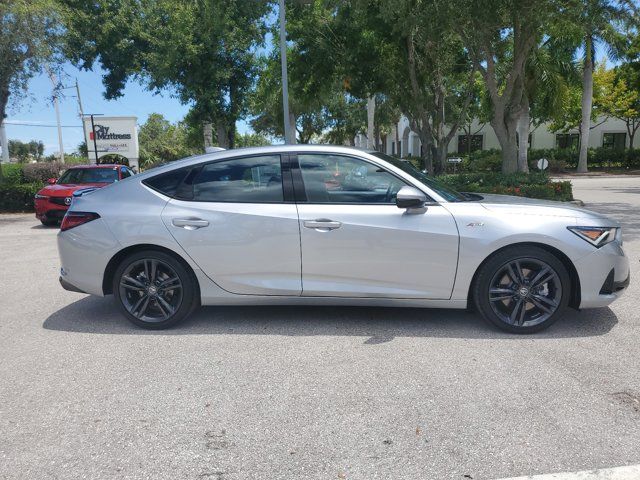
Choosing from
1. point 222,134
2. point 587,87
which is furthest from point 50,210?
point 587,87

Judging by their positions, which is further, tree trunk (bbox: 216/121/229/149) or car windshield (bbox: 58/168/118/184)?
tree trunk (bbox: 216/121/229/149)

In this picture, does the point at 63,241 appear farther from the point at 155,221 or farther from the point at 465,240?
the point at 465,240

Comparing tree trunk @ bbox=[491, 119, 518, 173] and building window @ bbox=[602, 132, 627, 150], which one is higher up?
building window @ bbox=[602, 132, 627, 150]

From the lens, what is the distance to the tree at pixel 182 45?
20.4 meters

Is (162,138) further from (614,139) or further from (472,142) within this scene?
(614,139)

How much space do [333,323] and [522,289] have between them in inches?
66.9

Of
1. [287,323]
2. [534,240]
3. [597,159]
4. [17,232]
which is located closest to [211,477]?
[287,323]

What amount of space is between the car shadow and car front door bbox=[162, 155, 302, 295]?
446 millimetres

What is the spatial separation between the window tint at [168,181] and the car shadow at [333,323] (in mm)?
1267

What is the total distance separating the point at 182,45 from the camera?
20.2m

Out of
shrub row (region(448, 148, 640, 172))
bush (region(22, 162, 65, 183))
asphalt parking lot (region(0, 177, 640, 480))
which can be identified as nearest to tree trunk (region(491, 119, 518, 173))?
asphalt parking lot (region(0, 177, 640, 480))

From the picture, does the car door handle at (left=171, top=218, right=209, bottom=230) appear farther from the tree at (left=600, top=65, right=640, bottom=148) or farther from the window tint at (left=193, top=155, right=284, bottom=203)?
the tree at (left=600, top=65, right=640, bottom=148)

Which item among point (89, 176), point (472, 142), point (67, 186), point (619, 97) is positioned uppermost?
point (619, 97)

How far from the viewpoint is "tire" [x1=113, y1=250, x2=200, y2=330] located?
453 cm
